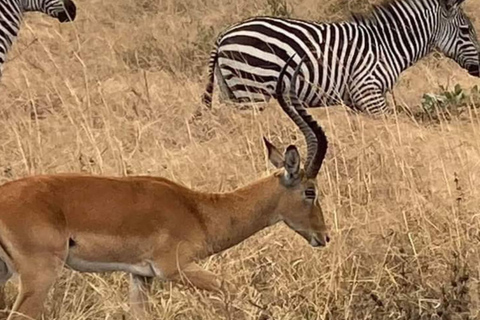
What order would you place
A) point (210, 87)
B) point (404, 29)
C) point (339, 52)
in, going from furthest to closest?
point (404, 29)
point (339, 52)
point (210, 87)

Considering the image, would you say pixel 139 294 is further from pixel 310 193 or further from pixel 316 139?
pixel 316 139

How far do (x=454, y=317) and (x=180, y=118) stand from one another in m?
4.17

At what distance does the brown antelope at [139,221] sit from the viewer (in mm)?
4770

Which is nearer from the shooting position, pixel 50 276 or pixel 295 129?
pixel 50 276

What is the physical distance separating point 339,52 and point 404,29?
0.66m

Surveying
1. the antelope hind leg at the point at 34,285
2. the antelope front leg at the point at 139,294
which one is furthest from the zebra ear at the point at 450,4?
the antelope hind leg at the point at 34,285

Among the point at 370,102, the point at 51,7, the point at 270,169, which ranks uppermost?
the point at 270,169

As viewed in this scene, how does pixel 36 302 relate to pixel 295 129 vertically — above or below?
above

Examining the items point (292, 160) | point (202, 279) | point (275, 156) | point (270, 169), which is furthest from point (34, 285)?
point (270, 169)

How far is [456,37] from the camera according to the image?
33.8 feet

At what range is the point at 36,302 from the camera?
4.76 metres

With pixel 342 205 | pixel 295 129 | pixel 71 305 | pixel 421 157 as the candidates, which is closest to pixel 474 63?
pixel 295 129

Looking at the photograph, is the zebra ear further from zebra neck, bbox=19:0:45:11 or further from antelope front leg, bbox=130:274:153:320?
antelope front leg, bbox=130:274:153:320

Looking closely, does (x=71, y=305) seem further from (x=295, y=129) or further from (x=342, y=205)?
(x=295, y=129)
